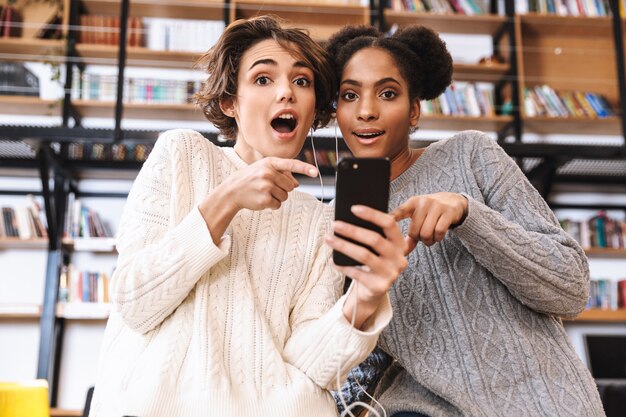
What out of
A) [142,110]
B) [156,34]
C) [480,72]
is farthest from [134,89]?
[480,72]

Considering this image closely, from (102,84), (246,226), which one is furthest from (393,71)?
(102,84)

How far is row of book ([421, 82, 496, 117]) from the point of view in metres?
4.93

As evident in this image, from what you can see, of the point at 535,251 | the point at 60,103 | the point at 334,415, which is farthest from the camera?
the point at 60,103

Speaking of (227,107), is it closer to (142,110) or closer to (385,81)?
(385,81)

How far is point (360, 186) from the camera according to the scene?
95cm

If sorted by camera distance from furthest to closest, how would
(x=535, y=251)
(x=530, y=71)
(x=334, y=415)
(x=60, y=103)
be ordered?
1. (x=530, y=71)
2. (x=60, y=103)
3. (x=535, y=251)
4. (x=334, y=415)

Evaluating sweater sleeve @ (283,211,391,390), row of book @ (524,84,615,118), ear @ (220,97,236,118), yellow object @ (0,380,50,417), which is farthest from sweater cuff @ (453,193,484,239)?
row of book @ (524,84,615,118)

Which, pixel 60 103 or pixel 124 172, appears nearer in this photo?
pixel 60 103

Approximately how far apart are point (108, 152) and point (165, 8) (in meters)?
1.20

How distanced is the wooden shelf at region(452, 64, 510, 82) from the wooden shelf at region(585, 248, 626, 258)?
1.51 m

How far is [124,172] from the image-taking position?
5117 millimetres

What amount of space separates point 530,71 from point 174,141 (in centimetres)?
473

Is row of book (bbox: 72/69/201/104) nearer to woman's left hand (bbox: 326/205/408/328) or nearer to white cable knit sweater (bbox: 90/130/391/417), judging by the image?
white cable knit sweater (bbox: 90/130/391/417)

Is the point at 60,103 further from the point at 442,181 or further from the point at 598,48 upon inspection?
the point at 598,48
